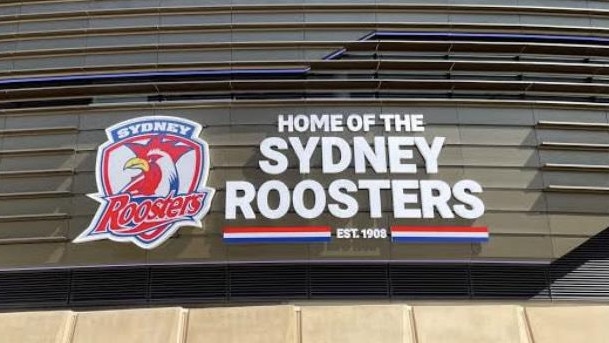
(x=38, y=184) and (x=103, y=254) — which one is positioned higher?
(x=38, y=184)

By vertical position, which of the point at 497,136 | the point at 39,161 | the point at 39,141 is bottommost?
the point at 39,161

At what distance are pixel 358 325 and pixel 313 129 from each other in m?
6.13

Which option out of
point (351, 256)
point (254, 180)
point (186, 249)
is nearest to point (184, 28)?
point (254, 180)

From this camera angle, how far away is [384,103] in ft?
56.4

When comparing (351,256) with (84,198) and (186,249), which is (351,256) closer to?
(186,249)

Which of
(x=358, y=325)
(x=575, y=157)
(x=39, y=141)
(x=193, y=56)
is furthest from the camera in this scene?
(x=193, y=56)

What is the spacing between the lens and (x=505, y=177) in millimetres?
16500

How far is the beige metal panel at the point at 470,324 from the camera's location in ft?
40.0

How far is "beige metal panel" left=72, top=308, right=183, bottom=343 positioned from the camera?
41.1 feet

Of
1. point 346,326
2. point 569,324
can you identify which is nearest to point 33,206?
point 346,326

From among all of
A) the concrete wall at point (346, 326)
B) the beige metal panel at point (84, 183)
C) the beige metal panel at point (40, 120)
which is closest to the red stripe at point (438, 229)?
the concrete wall at point (346, 326)

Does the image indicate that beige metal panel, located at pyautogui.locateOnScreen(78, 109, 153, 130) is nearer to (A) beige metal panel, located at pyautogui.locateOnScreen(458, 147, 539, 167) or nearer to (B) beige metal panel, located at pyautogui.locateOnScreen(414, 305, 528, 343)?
(A) beige metal panel, located at pyautogui.locateOnScreen(458, 147, 539, 167)

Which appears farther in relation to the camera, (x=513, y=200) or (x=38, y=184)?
(x=38, y=184)

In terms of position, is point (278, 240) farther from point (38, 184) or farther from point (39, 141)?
point (39, 141)
